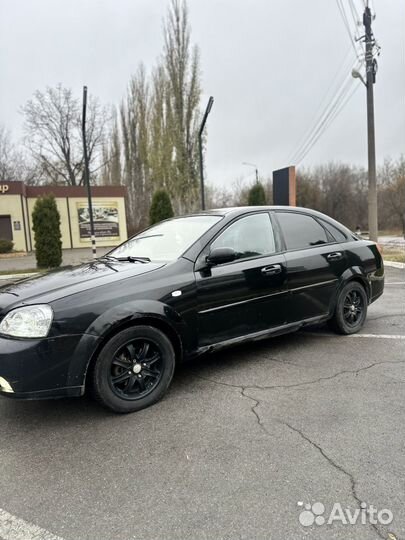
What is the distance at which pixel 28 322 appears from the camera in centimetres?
276

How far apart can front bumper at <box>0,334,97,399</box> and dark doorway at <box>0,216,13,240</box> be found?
25.3 m

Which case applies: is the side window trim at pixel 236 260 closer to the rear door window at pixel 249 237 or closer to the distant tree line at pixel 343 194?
the rear door window at pixel 249 237

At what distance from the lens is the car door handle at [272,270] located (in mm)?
3860

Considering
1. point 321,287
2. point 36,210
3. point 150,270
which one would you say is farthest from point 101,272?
point 36,210

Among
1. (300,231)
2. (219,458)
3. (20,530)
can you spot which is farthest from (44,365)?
(300,231)

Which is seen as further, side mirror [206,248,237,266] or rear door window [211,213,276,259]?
rear door window [211,213,276,259]

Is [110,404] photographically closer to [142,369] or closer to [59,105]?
[142,369]

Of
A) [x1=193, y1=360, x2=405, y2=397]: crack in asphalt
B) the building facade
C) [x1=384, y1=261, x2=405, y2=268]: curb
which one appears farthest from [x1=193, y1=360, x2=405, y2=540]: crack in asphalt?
the building facade

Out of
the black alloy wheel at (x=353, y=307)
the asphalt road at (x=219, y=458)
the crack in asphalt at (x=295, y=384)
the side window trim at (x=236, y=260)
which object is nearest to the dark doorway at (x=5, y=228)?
the asphalt road at (x=219, y=458)

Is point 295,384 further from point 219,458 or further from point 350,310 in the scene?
point 350,310

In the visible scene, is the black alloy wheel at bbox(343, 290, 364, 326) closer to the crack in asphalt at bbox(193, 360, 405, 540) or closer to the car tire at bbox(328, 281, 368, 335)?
the car tire at bbox(328, 281, 368, 335)

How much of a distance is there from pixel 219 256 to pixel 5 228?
25463mm

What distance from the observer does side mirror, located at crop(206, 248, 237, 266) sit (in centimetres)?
344

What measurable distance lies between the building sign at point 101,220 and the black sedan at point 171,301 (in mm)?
23469
